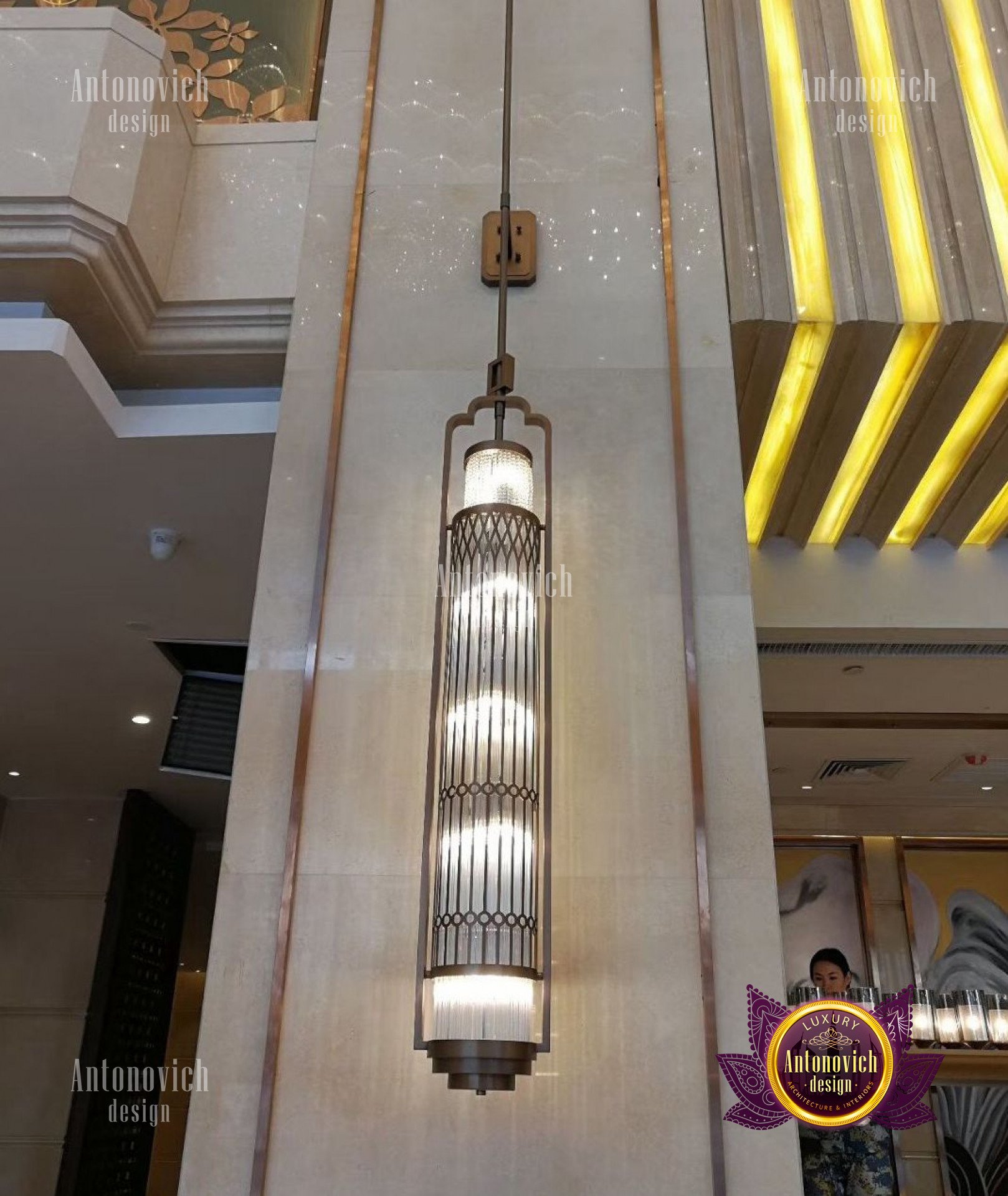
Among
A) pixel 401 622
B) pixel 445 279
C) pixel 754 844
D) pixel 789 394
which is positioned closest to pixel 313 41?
pixel 445 279

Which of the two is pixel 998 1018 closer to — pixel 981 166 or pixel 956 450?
pixel 956 450

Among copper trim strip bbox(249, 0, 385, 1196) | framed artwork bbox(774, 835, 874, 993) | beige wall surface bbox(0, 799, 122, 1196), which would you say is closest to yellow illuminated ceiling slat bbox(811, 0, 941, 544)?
copper trim strip bbox(249, 0, 385, 1196)

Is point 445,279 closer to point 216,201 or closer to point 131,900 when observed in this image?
point 216,201

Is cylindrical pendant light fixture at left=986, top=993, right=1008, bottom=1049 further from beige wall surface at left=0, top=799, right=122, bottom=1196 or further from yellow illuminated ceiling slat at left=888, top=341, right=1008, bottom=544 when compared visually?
beige wall surface at left=0, top=799, right=122, bottom=1196

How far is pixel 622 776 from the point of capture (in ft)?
6.03

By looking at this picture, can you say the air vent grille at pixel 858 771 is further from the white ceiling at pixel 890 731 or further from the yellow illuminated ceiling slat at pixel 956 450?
the yellow illuminated ceiling slat at pixel 956 450

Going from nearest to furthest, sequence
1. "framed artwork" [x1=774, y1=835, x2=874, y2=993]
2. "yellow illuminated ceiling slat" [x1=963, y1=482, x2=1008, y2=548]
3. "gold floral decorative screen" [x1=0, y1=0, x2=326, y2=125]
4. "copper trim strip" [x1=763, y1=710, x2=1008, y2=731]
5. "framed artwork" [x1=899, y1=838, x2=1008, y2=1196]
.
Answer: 1. "gold floral decorative screen" [x1=0, y1=0, x2=326, y2=125]
2. "yellow illuminated ceiling slat" [x1=963, y1=482, x2=1008, y2=548]
3. "copper trim strip" [x1=763, y1=710, x2=1008, y2=731]
4. "framed artwork" [x1=899, y1=838, x2=1008, y2=1196]
5. "framed artwork" [x1=774, y1=835, x2=874, y2=993]

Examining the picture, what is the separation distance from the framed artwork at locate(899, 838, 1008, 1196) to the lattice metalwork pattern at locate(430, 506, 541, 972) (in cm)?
560

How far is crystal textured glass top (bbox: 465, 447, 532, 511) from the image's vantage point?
177cm

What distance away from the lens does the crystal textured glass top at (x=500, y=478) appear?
5.81 ft

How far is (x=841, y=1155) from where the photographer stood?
543 centimetres

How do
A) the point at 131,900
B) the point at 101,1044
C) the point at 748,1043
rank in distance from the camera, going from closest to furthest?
the point at 748,1043
the point at 101,1044
the point at 131,900

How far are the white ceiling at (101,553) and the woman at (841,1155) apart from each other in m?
3.66

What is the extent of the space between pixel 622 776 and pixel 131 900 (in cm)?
485
